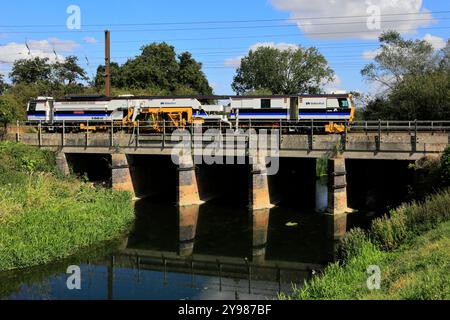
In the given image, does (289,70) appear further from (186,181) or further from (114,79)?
(186,181)

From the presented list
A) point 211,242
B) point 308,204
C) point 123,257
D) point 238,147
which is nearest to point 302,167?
point 308,204

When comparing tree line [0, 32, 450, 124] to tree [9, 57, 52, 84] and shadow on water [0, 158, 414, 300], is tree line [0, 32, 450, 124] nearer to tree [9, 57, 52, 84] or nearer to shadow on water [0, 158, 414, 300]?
tree [9, 57, 52, 84]

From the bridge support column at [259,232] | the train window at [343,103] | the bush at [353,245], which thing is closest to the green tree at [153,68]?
the train window at [343,103]

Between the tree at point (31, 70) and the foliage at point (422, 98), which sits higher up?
the tree at point (31, 70)

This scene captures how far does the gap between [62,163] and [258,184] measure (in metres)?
12.7

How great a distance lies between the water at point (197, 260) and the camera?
13.7 metres

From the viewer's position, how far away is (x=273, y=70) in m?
76.4

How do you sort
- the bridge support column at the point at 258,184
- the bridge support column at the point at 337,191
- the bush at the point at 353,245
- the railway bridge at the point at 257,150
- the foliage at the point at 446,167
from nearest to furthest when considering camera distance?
the bush at the point at 353,245 < the foliage at the point at 446,167 < the railway bridge at the point at 257,150 < the bridge support column at the point at 337,191 < the bridge support column at the point at 258,184

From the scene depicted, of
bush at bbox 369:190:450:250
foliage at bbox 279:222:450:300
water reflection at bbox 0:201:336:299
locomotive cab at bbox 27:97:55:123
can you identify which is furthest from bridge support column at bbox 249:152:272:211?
locomotive cab at bbox 27:97:55:123

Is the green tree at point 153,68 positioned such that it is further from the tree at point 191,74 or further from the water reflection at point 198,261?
the water reflection at point 198,261

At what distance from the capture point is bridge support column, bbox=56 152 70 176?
2892 centimetres

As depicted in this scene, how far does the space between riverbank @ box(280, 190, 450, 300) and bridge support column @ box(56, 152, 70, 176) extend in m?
19.1

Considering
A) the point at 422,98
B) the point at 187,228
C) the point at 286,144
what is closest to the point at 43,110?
the point at 187,228
